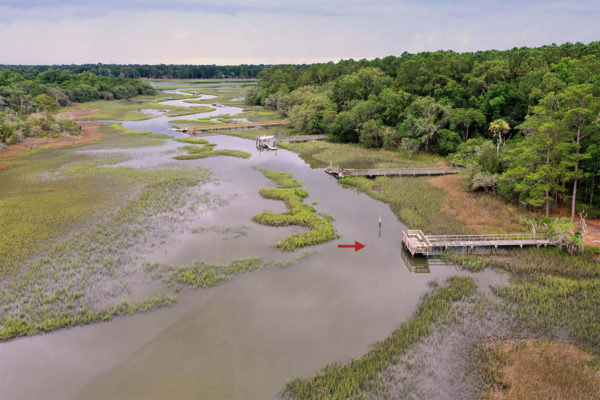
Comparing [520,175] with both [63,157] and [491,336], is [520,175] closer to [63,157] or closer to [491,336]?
[491,336]

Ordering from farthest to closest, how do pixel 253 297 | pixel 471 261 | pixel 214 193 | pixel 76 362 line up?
1. pixel 214 193
2. pixel 471 261
3. pixel 253 297
4. pixel 76 362

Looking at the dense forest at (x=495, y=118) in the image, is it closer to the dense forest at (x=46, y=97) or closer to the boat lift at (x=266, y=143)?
the boat lift at (x=266, y=143)

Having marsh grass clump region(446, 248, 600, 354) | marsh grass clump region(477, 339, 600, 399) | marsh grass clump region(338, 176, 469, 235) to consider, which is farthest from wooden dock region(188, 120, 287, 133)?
marsh grass clump region(477, 339, 600, 399)

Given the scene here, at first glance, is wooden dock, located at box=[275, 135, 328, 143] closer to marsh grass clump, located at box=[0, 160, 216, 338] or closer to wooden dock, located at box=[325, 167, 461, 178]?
wooden dock, located at box=[325, 167, 461, 178]

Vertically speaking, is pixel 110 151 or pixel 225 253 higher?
pixel 110 151

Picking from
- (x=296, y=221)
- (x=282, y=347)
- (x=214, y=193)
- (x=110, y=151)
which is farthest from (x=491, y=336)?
(x=110, y=151)

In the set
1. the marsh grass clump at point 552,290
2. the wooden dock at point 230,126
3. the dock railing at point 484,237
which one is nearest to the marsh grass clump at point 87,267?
the dock railing at point 484,237

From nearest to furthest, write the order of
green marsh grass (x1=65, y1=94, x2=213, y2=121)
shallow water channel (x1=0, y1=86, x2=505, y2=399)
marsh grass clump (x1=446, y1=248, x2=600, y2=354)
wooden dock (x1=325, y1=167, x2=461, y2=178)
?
shallow water channel (x1=0, y1=86, x2=505, y2=399)
marsh grass clump (x1=446, y1=248, x2=600, y2=354)
wooden dock (x1=325, y1=167, x2=461, y2=178)
green marsh grass (x1=65, y1=94, x2=213, y2=121)
